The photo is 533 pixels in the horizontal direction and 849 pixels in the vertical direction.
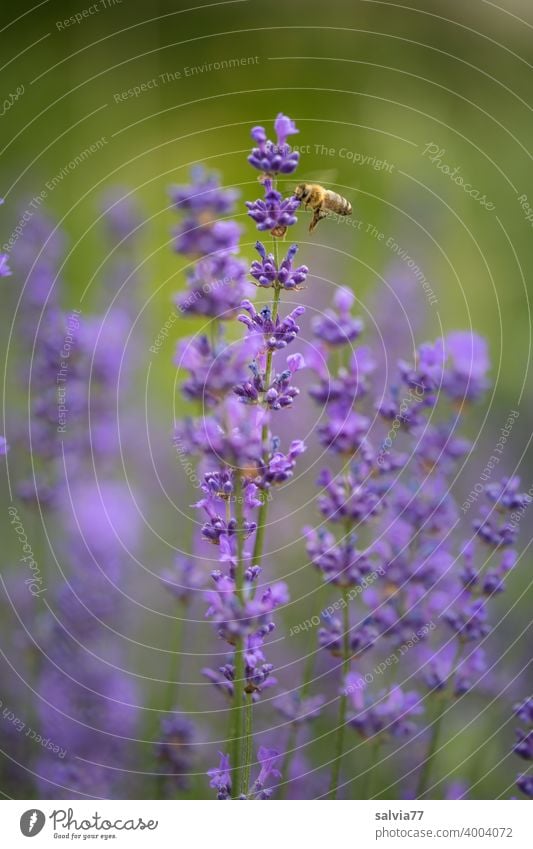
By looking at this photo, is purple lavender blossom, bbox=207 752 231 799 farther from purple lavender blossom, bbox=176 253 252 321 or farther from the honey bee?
the honey bee

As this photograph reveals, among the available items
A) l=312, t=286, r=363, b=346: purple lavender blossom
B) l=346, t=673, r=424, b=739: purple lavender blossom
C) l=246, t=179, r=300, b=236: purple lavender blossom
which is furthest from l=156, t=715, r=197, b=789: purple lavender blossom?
l=246, t=179, r=300, b=236: purple lavender blossom

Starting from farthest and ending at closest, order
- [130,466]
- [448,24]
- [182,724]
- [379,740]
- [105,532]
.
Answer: [448,24] → [130,466] → [105,532] → [182,724] → [379,740]

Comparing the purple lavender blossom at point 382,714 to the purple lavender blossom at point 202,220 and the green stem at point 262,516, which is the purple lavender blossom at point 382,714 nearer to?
the green stem at point 262,516

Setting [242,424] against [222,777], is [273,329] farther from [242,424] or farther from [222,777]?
[222,777]

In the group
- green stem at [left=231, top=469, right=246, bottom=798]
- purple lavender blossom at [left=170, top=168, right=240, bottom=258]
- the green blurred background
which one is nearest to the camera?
green stem at [left=231, top=469, right=246, bottom=798]

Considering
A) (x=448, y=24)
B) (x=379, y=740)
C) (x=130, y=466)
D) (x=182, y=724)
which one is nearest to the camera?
(x=379, y=740)

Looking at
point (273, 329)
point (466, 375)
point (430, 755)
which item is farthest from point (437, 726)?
point (273, 329)
